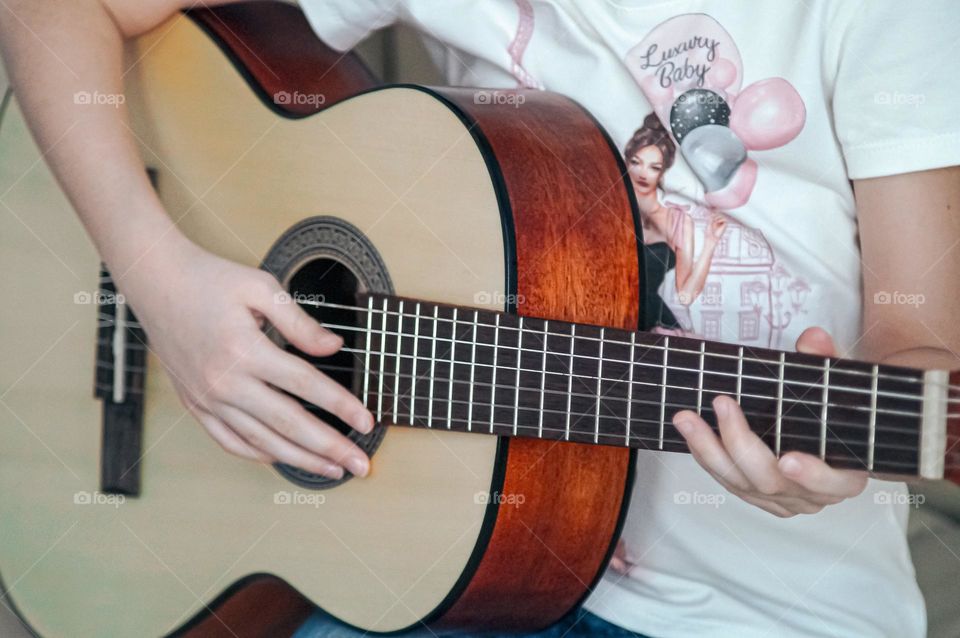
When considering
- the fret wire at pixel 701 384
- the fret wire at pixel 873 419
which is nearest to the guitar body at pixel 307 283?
the fret wire at pixel 701 384

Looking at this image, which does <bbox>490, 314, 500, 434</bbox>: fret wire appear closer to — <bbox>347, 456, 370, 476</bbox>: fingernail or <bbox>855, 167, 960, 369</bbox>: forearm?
<bbox>347, 456, 370, 476</bbox>: fingernail

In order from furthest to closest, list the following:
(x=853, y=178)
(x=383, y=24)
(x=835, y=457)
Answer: (x=383, y=24) < (x=853, y=178) < (x=835, y=457)

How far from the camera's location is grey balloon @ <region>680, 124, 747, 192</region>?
89cm

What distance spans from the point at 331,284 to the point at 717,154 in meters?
0.42

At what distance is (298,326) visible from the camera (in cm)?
80

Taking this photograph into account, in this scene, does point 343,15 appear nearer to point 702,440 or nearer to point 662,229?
point 662,229

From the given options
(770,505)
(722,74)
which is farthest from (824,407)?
(722,74)

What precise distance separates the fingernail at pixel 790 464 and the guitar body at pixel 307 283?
16cm

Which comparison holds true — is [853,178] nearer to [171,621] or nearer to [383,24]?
[383,24]

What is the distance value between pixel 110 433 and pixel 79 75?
0.40m

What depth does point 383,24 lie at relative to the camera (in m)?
1.07

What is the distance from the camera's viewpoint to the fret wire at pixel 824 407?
0.69m

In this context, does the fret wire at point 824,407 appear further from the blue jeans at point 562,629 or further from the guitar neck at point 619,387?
the blue jeans at point 562,629

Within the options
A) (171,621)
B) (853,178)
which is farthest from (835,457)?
(171,621)
